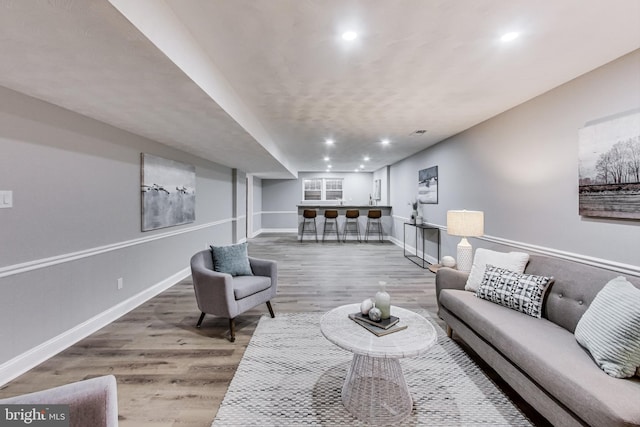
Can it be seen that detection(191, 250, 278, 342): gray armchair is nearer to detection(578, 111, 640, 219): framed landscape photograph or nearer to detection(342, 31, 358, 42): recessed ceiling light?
detection(342, 31, 358, 42): recessed ceiling light

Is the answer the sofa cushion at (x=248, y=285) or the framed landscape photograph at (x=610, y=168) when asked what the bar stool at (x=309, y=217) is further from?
the framed landscape photograph at (x=610, y=168)

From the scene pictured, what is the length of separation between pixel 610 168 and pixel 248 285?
3.11 meters

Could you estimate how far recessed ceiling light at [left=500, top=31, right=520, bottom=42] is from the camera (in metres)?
1.84

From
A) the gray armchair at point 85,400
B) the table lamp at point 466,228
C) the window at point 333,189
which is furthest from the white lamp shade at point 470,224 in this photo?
the window at point 333,189

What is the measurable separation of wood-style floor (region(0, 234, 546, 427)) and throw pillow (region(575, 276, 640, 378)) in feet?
1.82

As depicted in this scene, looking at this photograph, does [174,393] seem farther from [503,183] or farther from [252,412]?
[503,183]

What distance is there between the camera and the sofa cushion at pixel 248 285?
8.67 ft

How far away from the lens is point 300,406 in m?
1.74

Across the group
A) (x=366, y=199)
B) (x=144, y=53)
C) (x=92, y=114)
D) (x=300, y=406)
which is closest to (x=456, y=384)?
(x=300, y=406)

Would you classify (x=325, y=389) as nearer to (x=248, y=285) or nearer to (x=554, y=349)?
(x=248, y=285)

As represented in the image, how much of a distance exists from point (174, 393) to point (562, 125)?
3.79 m

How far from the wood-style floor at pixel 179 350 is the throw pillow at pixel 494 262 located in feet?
2.40

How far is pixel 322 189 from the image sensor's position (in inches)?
418

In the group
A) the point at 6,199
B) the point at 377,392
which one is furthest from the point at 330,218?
the point at 6,199
